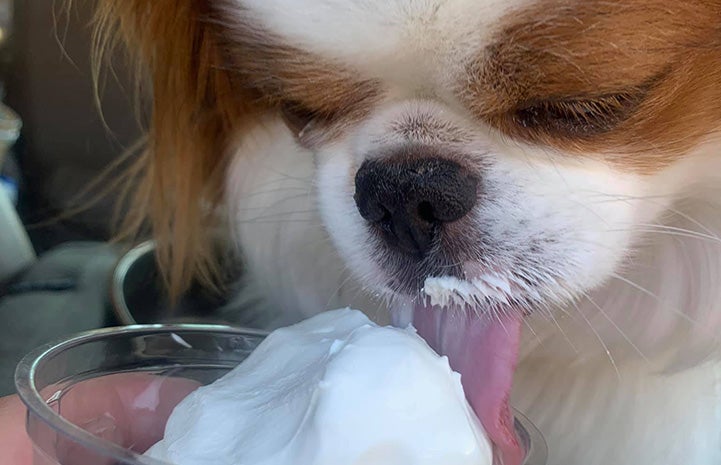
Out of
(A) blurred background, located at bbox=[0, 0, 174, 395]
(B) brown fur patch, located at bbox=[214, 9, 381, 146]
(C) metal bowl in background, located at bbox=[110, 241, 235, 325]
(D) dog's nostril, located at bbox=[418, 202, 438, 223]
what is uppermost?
(B) brown fur patch, located at bbox=[214, 9, 381, 146]

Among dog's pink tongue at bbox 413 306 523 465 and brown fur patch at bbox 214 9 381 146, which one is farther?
brown fur patch at bbox 214 9 381 146

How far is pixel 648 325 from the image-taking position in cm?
91

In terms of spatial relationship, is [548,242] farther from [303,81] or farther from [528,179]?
[303,81]

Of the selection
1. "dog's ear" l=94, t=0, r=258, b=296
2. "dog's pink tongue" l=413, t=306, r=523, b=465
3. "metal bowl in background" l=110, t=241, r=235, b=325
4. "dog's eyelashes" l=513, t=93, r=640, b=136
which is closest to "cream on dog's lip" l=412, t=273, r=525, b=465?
"dog's pink tongue" l=413, t=306, r=523, b=465

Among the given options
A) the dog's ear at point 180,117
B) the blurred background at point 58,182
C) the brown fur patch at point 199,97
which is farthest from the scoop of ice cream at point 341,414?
the blurred background at point 58,182

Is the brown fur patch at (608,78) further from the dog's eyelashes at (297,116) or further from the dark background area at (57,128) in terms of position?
the dark background area at (57,128)

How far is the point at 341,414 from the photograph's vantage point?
1.70 ft

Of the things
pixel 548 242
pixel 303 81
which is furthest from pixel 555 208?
pixel 303 81

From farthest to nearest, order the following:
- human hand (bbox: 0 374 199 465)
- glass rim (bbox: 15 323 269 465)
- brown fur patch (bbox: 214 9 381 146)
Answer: brown fur patch (bbox: 214 9 381 146)
human hand (bbox: 0 374 199 465)
glass rim (bbox: 15 323 269 465)

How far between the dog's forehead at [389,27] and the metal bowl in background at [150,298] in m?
0.55

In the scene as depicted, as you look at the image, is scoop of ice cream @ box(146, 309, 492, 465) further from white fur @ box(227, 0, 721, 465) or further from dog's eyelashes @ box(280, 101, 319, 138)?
dog's eyelashes @ box(280, 101, 319, 138)

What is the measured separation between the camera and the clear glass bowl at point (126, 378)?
55cm

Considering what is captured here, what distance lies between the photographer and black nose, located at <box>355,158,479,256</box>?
26.9 inches

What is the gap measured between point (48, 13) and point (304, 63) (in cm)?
70
